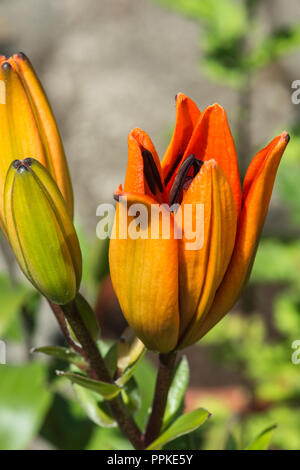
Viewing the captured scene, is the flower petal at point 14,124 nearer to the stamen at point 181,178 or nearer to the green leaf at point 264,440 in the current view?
the stamen at point 181,178

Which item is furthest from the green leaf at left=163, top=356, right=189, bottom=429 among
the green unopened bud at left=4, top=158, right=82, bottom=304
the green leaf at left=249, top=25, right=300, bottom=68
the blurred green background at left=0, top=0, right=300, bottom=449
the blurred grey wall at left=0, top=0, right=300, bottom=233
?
the blurred grey wall at left=0, top=0, right=300, bottom=233

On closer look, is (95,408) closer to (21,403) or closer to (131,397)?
(131,397)

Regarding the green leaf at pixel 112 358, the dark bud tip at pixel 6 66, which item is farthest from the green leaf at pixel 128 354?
the dark bud tip at pixel 6 66

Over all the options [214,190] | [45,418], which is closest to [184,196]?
[214,190]

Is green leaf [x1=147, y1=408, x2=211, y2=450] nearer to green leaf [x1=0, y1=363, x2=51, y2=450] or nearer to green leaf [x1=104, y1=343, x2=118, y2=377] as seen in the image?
green leaf [x1=104, y1=343, x2=118, y2=377]
